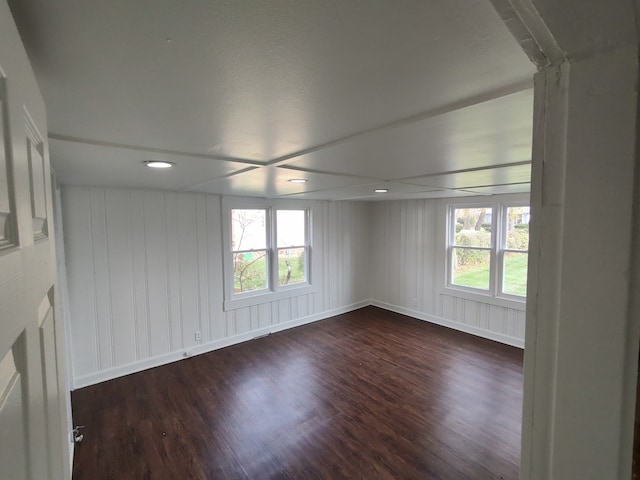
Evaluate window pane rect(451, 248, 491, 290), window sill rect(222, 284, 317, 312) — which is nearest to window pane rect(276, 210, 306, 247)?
window sill rect(222, 284, 317, 312)

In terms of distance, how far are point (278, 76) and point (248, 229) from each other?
3.89m

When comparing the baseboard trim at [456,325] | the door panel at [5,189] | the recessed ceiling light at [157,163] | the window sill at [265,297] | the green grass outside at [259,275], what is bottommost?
the baseboard trim at [456,325]

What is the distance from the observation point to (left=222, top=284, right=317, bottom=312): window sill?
436 cm

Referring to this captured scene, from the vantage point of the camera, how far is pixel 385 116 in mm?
1071

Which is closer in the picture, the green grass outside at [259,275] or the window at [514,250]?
the window at [514,250]

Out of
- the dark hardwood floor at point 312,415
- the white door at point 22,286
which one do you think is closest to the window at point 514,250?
the dark hardwood floor at point 312,415

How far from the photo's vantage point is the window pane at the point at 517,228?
4219 mm

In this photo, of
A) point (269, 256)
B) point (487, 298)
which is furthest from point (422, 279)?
point (269, 256)

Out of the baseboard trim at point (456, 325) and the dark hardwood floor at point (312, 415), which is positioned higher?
the baseboard trim at point (456, 325)

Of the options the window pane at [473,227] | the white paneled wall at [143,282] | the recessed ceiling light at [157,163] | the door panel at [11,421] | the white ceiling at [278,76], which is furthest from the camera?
the window pane at [473,227]

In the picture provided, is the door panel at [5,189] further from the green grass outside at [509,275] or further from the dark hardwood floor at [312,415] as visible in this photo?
the green grass outside at [509,275]

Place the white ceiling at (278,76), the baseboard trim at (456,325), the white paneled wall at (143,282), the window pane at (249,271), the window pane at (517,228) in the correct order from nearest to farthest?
the white ceiling at (278,76) < the white paneled wall at (143,282) < the window pane at (517,228) < the baseboard trim at (456,325) < the window pane at (249,271)

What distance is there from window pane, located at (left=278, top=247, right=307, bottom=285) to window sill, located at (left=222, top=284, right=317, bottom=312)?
0.46 ft

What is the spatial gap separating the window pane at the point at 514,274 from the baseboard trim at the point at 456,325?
2.17 ft
